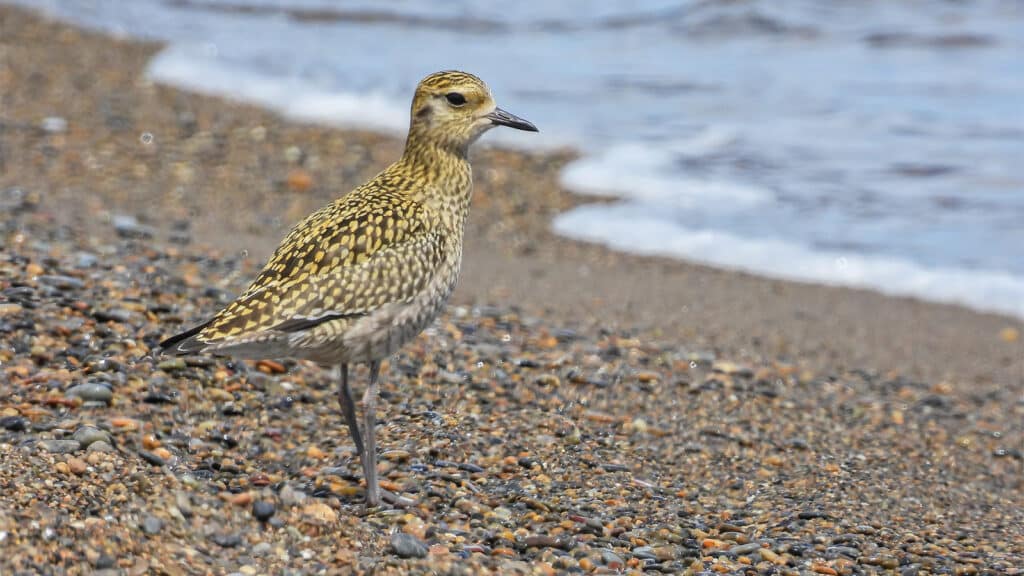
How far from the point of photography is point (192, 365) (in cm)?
670

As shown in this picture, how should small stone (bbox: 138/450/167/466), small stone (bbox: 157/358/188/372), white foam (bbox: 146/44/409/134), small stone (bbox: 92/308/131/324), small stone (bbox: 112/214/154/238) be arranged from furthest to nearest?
1. white foam (bbox: 146/44/409/134)
2. small stone (bbox: 112/214/154/238)
3. small stone (bbox: 92/308/131/324)
4. small stone (bbox: 157/358/188/372)
5. small stone (bbox: 138/450/167/466)

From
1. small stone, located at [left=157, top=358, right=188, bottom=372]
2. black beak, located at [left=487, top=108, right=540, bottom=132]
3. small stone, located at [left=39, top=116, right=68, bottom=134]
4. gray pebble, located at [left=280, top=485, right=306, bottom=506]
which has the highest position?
black beak, located at [left=487, top=108, right=540, bottom=132]

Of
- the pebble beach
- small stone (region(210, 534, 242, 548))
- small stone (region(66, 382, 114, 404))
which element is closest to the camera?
small stone (region(210, 534, 242, 548))

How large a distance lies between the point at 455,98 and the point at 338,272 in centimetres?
114

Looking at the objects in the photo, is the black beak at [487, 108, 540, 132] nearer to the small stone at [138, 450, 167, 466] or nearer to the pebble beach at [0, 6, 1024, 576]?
the pebble beach at [0, 6, 1024, 576]

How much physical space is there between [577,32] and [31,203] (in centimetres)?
1307

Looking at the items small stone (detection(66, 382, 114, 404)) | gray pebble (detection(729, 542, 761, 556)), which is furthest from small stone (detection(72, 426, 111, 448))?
gray pebble (detection(729, 542, 761, 556))

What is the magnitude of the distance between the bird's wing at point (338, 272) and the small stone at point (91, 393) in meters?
1.08

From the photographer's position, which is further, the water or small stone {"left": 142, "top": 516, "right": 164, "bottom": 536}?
the water

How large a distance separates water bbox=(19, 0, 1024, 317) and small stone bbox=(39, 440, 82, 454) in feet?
24.0

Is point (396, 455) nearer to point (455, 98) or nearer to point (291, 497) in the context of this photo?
point (291, 497)

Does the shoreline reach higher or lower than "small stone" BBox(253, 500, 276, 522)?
higher

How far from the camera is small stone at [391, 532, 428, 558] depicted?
16.8ft

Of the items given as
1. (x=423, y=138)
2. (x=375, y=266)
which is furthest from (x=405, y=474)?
(x=423, y=138)
